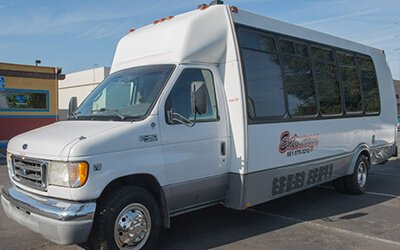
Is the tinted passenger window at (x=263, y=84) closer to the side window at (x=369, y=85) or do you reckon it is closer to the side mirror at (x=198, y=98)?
the side mirror at (x=198, y=98)

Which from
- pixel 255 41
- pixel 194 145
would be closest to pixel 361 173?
pixel 255 41

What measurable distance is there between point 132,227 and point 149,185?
0.57 meters

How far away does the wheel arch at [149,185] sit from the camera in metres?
4.59

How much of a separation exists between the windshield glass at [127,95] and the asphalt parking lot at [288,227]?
71.3 inches

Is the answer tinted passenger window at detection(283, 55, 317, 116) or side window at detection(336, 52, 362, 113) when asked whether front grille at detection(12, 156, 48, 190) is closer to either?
tinted passenger window at detection(283, 55, 317, 116)

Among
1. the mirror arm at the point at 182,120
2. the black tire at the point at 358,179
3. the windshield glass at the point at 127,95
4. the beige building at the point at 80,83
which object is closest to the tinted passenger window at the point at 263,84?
the mirror arm at the point at 182,120

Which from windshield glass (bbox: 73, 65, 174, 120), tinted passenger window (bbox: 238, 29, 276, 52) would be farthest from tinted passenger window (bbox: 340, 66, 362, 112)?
windshield glass (bbox: 73, 65, 174, 120)

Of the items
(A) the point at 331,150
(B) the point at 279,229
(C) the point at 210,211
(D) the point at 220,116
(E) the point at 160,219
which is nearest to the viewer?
(E) the point at 160,219

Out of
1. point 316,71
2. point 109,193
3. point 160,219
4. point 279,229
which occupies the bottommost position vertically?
point 279,229

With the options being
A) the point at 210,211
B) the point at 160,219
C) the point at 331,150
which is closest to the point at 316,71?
the point at 331,150

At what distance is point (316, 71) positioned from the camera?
291 inches

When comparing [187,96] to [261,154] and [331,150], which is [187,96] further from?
[331,150]

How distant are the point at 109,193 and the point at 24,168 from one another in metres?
1.11

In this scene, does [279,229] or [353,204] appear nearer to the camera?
[279,229]
